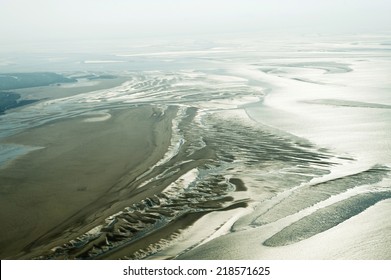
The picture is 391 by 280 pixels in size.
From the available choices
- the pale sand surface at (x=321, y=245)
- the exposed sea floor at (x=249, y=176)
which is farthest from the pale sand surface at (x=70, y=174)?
the pale sand surface at (x=321, y=245)

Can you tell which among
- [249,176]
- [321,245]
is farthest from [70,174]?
[321,245]

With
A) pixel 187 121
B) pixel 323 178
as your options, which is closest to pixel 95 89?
pixel 187 121

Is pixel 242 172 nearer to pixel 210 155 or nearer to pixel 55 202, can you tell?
pixel 210 155

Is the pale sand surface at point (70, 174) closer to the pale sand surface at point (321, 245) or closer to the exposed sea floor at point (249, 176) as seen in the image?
the exposed sea floor at point (249, 176)

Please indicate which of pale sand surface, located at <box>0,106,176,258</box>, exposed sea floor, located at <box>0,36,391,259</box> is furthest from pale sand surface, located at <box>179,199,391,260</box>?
pale sand surface, located at <box>0,106,176,258</box>

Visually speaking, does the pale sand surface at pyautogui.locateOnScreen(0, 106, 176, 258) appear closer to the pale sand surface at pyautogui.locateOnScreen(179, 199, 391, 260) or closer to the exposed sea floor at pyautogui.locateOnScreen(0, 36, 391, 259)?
the exposed sea floor at pyautogui.locateOnScreen(0, 36, 391, 259)
